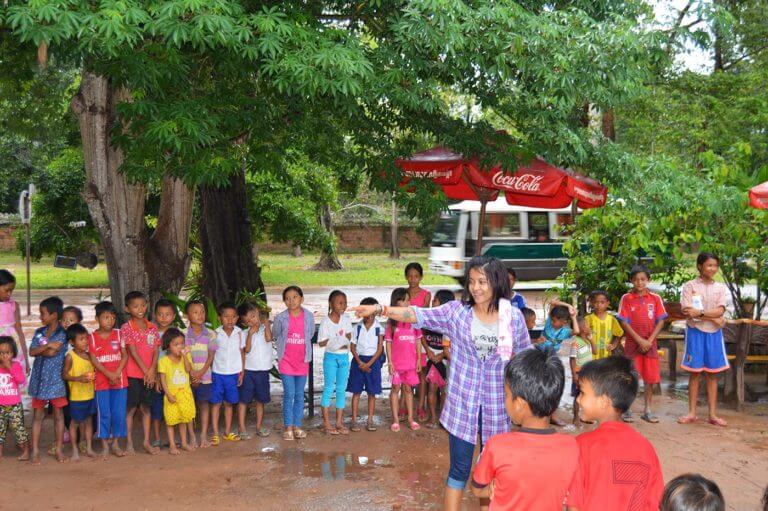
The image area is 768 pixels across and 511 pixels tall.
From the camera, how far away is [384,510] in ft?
17.5

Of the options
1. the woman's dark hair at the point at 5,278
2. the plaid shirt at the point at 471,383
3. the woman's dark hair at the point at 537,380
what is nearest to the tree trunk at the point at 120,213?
the woman's dark hair at the point at 5,278

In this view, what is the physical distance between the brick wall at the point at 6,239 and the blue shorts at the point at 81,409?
32498 mm

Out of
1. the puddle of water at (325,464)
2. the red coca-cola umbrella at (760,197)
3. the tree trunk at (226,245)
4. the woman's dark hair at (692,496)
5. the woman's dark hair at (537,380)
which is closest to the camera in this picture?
the woman's dark hair at (692,496)

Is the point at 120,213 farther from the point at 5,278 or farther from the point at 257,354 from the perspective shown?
the point at 257,354

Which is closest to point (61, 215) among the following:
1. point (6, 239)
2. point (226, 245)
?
point (226, 245)

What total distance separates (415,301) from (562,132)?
2212 mm

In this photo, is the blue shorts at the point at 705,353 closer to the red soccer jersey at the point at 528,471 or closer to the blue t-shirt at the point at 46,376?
the red soccer jersey at the point at 528,471

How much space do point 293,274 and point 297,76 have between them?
21308mm

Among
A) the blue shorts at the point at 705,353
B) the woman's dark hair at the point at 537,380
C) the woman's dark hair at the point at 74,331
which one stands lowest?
the blue shorts at the point at 705,353

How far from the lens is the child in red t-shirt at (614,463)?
9.82 feet

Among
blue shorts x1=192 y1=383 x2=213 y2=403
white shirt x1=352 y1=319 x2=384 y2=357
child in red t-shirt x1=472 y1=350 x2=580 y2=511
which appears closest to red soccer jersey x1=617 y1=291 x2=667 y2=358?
white shirt x1=352 y1=319 x2=384 y2=357

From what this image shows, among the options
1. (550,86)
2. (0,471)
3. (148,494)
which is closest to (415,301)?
(550,86)

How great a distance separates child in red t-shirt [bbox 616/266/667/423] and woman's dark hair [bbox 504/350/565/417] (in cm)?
474

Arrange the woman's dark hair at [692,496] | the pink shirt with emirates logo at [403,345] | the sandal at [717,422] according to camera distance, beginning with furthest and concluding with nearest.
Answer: the sandal at [717,422]
the pink shirt with emirates logo at [403,345]
the woman's dark hair at [692,496]
